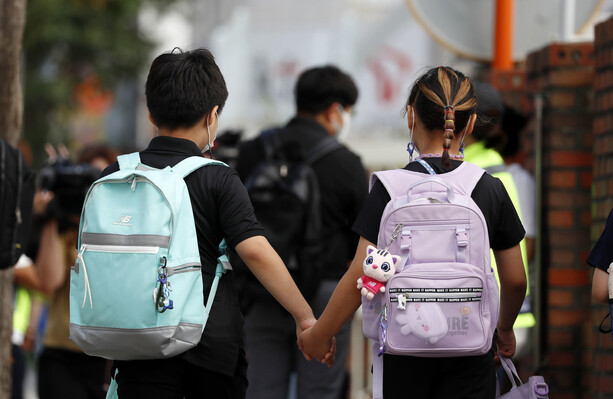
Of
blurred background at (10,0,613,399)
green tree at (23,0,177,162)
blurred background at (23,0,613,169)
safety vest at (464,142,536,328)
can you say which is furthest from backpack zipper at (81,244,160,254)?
green tree at (23,0,177,162)

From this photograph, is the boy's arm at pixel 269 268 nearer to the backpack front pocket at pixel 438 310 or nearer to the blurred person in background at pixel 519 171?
the backpack front pocket at pixel 438 310

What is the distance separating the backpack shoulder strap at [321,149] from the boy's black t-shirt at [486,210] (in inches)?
64.4

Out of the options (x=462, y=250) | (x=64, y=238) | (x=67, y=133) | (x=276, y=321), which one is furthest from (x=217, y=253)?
(x=67, y=133)

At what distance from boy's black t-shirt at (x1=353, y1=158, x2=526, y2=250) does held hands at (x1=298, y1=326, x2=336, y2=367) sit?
1.60 ft

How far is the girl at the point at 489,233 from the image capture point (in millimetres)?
3230

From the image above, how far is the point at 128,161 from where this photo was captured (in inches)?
133

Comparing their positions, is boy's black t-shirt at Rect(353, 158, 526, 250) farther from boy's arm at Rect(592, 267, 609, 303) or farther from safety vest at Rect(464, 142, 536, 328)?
safety vest at Rect(464, 142, 536, 328)

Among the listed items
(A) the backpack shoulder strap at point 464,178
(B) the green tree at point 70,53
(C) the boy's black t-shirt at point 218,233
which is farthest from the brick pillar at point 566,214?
(B) the green tree at point 70,53

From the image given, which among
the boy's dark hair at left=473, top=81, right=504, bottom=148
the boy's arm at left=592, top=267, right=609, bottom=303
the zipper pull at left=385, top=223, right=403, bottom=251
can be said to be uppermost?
the boy's dark hair at left=473, top=81, right=504, bottom=148

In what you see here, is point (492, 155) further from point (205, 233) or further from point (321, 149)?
point (205, 233)

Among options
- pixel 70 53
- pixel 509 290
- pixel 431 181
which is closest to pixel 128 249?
pixel 431 181

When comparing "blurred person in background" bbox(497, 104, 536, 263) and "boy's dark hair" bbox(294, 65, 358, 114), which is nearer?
"boy's dark hair" bbox(294, 65, 358, 114)

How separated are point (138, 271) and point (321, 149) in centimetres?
202

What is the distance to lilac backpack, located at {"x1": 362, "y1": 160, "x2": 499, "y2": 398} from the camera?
3094 mm
